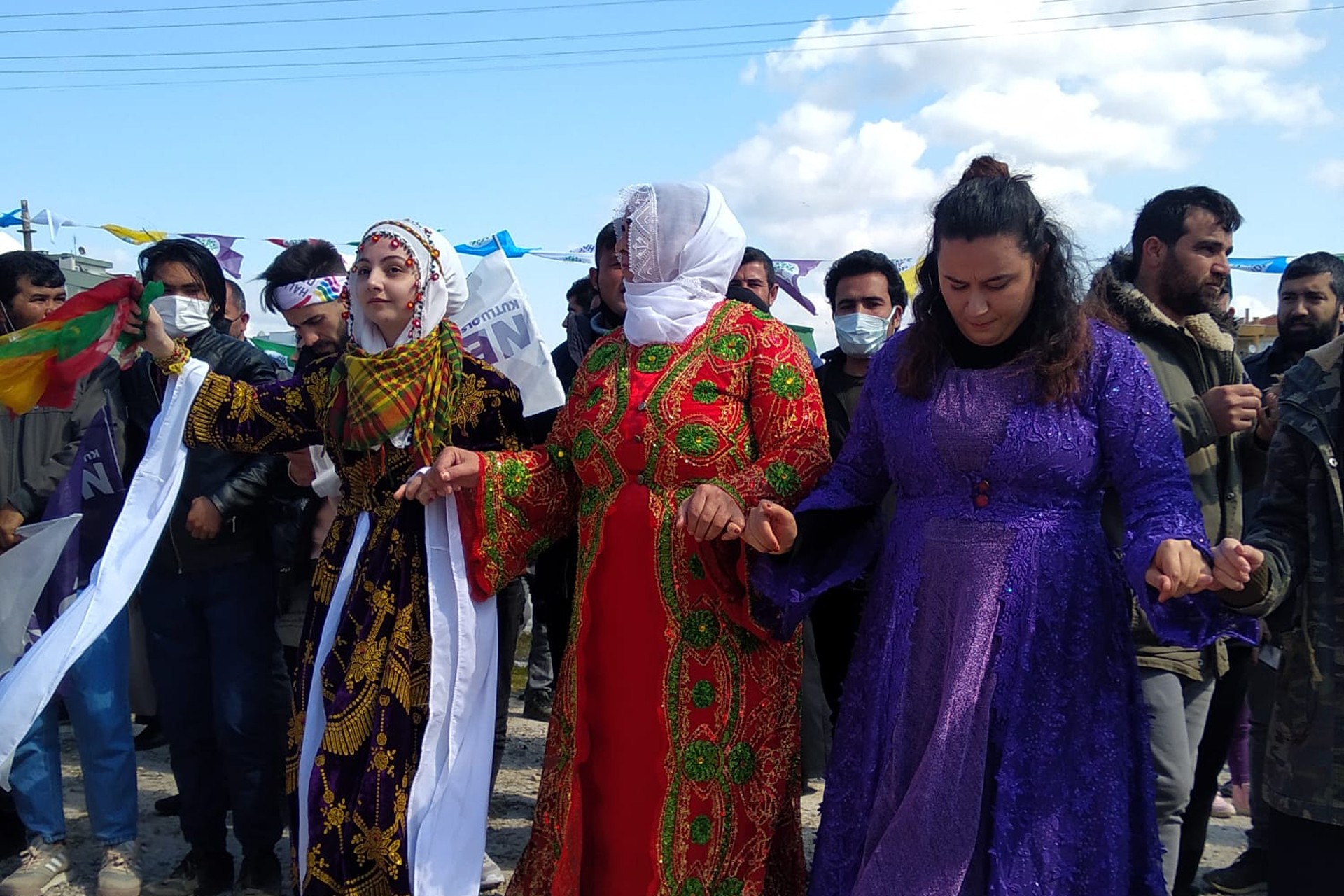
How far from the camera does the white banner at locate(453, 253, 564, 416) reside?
13.0ft

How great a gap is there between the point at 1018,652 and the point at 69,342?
8.84 ft

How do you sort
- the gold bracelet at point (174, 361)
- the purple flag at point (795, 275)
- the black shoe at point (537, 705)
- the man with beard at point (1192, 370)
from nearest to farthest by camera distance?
the man with beard at point (1192, 370), the gold bracelet at point (174, 361), the black shoe at point (537, 705), the purple flag at point (795, 275)

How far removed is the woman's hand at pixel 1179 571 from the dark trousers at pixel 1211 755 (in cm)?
175

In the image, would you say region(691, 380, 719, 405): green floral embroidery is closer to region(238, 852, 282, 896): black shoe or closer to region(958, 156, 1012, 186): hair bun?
region(958, 156, 1012, 186): hair bun

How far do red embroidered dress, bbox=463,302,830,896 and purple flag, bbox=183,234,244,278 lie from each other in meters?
8.07

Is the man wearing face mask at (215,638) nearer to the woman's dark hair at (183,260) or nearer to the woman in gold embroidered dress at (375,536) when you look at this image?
the woman's dark hair at (183,260)

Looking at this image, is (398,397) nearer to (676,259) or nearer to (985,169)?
(676,259)

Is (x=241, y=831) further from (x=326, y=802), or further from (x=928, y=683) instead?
(x=928, y=683)

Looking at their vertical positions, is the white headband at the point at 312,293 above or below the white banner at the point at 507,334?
above

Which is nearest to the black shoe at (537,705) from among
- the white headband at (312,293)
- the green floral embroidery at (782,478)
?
the white headband at (312,293)

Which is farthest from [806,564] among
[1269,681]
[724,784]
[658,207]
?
[1269,681]

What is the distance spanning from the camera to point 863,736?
104 inches

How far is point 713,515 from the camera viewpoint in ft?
8.93

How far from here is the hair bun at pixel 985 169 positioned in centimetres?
270
